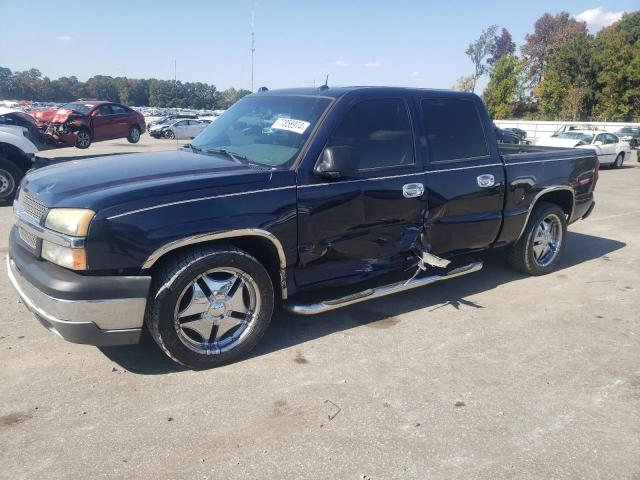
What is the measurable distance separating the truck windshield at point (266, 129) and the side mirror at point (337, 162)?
235 mm

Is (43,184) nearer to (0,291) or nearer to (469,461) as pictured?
(0,291)

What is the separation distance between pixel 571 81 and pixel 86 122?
46.8 metres

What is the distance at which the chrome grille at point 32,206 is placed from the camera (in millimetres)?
3219

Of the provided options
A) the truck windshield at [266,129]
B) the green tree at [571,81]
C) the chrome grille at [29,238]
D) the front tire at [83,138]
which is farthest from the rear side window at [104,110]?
the green tree at [571,81]

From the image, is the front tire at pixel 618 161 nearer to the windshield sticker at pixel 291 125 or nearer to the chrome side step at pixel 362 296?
the chrome side step at pixel 362 296

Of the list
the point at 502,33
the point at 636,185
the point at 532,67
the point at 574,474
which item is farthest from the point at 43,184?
the point at 502,33

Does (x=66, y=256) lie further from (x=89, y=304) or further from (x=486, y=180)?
(x=486, y=180)

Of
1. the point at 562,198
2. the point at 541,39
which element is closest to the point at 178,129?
the point at 562,198

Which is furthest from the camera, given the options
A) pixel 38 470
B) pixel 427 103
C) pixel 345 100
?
pixel 427 103

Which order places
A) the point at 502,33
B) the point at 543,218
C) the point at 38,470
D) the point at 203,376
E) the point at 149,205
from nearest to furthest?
the point at 38,470 < the point at 149,205 < the point at 203,376 < the point at 543,218 < the point at 502,33

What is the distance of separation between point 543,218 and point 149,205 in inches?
162

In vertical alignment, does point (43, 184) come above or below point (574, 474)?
above

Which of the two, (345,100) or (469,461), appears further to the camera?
(345,100)

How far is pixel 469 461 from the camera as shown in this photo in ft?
8.55
